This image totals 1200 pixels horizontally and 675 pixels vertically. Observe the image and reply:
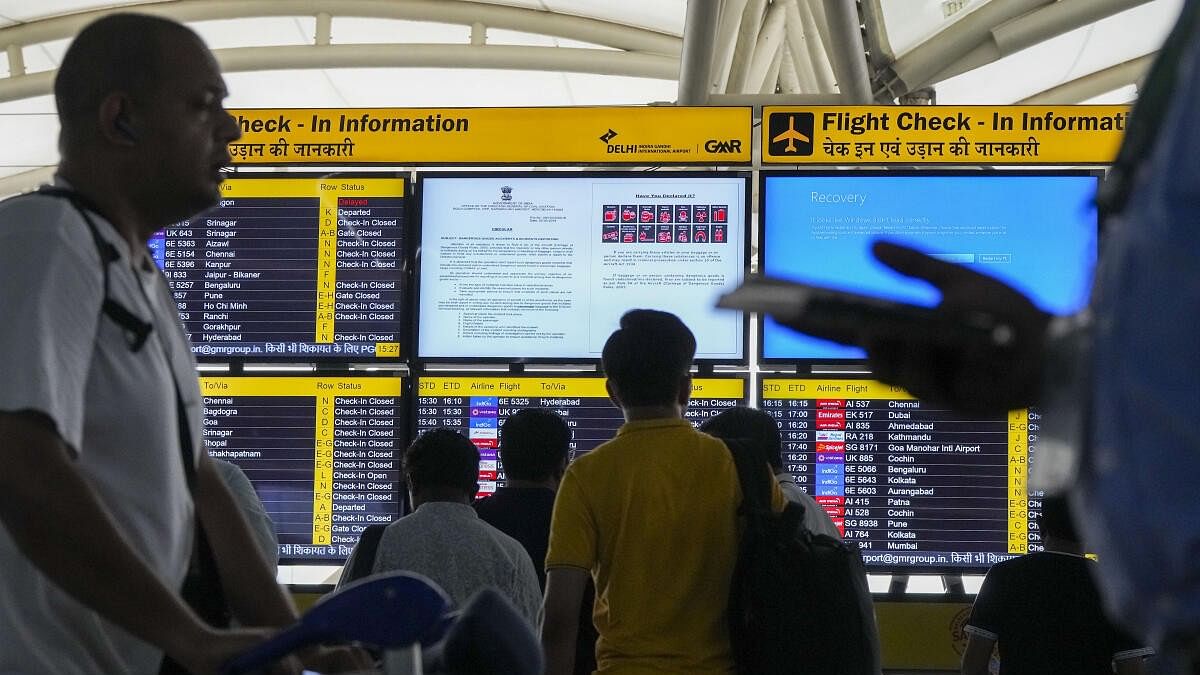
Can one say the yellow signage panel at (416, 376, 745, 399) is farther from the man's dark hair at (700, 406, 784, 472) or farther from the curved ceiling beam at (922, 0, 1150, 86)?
the curved ceiling beam at (922, 0, 1150, 86)

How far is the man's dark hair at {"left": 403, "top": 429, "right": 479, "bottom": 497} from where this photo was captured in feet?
13.4

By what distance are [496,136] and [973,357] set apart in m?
4.87

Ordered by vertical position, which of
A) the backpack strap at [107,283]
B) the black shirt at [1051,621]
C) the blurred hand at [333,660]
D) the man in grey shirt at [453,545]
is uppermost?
the backpack strap at [107,283]

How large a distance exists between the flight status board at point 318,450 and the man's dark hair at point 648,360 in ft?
7.26

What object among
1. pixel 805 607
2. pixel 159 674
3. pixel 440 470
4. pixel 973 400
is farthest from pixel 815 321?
pixel 440 470

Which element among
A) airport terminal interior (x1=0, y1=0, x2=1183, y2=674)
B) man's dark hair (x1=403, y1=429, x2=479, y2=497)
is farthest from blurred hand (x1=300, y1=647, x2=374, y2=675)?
airport terminal interior (x1=0, y1=0, x2=1183, y2=674)

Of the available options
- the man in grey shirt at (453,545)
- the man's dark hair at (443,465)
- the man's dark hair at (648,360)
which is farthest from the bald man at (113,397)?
the man's dark hair at (443,465)

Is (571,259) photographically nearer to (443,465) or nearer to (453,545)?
(443,465)

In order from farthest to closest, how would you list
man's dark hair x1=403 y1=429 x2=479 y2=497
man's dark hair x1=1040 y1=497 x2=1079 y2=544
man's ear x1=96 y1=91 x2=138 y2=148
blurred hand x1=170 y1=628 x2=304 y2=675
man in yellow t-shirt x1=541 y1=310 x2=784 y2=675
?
man's dark hair x1=403 y1=429 x2=479 y2=497 → man's dark hair x1=1040 y1=497 x2=1079 y2=544 → man in yellow t-shirt x1=541 y1=310 x2=784 y2=675 → man's ear x1=96 y1=91 x2=138 y2=148 → blurred hand x1=170 y1=628 x2=304 y2=675

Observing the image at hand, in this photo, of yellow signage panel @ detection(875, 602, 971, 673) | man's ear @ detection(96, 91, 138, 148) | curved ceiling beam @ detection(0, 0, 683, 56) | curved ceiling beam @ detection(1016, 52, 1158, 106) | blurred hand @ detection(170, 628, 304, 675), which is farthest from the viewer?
curved ceiling beam @ detection(1016, 52, 1158, 106)

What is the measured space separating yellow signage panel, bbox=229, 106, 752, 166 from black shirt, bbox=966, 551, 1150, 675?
231cm

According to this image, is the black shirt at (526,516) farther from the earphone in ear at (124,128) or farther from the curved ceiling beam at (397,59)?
the curved ceiling beam at (397,59)

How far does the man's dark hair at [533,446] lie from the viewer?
4.43 m

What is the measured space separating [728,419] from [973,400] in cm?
325
